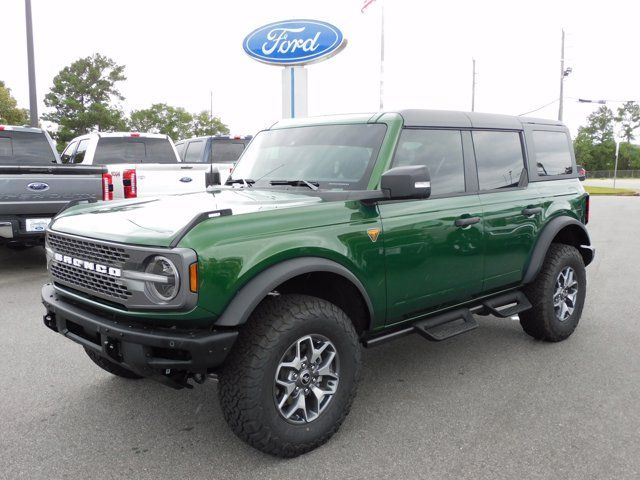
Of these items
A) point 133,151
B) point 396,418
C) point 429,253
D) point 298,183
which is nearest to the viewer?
point 396,418

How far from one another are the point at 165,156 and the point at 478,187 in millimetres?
7925

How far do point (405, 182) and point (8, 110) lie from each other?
50.6 m

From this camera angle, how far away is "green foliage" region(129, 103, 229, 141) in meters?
56.9

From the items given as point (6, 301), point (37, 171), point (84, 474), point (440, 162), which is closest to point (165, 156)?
point (37, 171)

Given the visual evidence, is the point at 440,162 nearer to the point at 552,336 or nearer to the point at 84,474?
the point at 552,336

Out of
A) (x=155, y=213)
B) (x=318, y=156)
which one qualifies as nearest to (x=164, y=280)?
(x=155, y=213)

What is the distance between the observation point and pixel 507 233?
14.4 feet

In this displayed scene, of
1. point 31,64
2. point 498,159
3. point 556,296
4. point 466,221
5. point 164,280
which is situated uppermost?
point 31,64

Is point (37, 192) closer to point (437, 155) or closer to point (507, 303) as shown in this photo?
point (437, 155)

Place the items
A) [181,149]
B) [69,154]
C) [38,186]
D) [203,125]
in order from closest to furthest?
[38,186] → [69,154] → [181,149] → [203,125]

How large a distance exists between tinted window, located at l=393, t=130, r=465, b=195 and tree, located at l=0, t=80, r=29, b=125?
48.1 metres

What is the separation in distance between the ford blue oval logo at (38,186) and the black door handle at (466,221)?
564cm

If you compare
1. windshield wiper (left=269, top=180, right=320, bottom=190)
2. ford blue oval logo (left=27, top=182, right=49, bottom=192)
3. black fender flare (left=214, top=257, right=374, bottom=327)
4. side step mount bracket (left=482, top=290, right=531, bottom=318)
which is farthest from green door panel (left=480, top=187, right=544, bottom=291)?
ford blue oval logo (left=27, top=182, right=49, bottom=192)

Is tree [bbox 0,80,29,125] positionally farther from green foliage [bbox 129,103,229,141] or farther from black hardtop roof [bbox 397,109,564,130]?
black hardtop roof [bbox 397,109,564,130]
